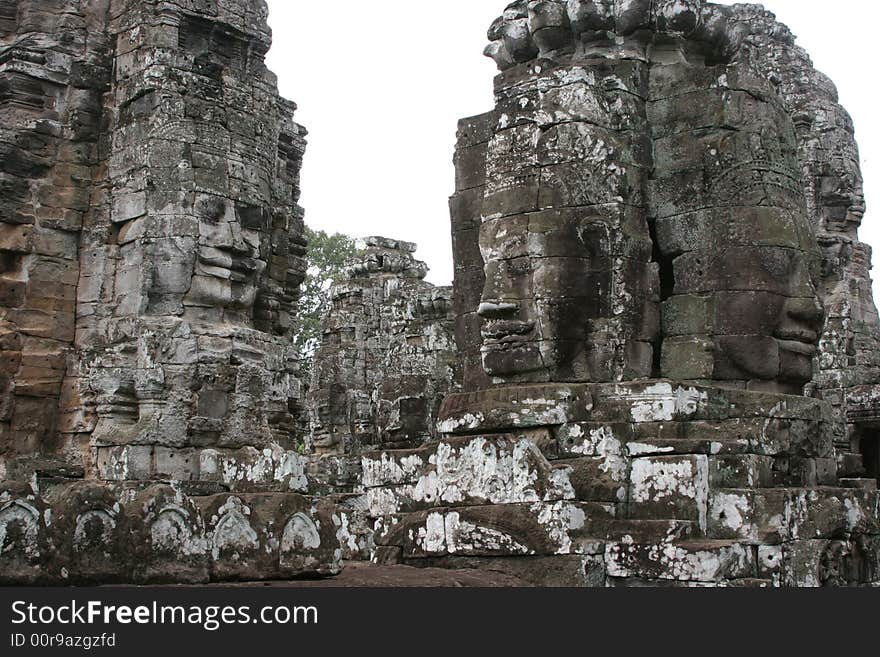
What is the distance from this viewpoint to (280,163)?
14039mm

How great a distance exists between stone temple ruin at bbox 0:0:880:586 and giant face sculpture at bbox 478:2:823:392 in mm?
22

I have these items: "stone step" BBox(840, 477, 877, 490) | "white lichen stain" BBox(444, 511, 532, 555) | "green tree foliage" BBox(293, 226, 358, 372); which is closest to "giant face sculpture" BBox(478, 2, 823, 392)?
"stone step" BBox(840, 477, 877, 490)

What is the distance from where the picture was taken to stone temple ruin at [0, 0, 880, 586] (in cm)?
743

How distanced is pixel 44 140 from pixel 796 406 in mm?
7703

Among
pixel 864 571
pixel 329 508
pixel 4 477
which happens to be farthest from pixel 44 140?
pixel 864 571

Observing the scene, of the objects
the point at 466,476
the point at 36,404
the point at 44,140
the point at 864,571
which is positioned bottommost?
the point at 864,571

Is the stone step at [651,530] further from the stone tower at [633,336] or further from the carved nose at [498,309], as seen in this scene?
the carved nose at [498,309]

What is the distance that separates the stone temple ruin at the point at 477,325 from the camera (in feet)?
24.4

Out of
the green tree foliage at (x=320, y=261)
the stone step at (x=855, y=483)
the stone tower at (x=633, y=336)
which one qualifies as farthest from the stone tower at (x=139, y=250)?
the green tree foliage at (x=320, y=261)

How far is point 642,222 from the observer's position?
29.3 feet

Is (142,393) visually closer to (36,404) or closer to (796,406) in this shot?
(36,404)

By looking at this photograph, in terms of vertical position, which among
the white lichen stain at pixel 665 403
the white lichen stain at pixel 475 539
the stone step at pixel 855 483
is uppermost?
the white lichen stain at pixel 665 403

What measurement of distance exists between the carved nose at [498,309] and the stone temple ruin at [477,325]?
2cm

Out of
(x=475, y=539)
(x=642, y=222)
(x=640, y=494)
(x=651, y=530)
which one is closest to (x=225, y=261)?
(x=642, y=222)
